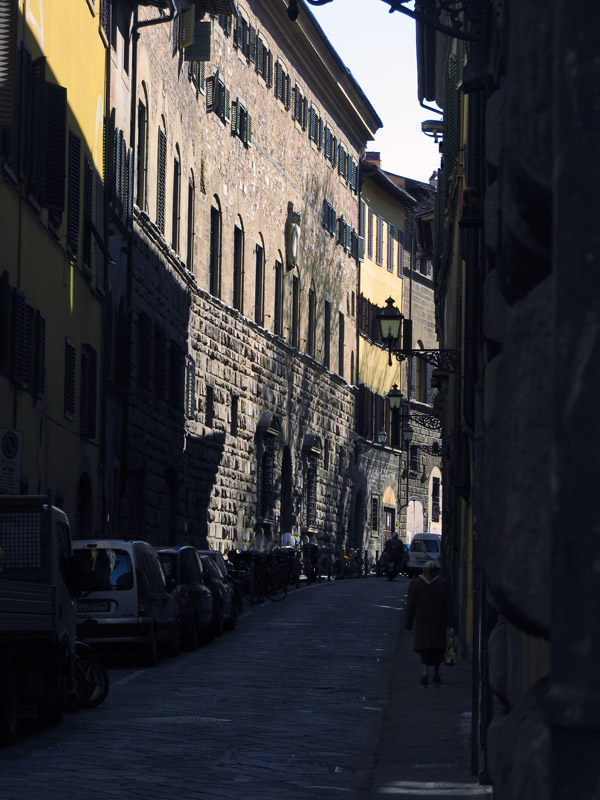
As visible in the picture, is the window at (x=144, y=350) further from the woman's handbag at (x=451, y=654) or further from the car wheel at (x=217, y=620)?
the woman's handbag at (x=451, y=654)

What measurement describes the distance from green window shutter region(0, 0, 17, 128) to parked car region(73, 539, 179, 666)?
5.19 meters

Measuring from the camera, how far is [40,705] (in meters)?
13.0

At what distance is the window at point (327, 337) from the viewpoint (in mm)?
53250

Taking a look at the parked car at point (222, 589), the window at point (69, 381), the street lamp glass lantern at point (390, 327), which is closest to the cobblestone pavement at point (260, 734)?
the parked car at point (222, 589)

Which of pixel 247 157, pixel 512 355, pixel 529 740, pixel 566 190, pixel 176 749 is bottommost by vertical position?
pixel 176 749

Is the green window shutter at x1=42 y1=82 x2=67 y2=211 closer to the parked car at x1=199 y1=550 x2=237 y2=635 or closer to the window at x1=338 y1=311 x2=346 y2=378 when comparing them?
the parked car at x1=199 y1=550 x2=237 y2=635

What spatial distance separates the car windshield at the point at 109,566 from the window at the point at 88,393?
840 centimetres

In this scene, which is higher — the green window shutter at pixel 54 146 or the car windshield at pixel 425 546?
the green window shutter at pixel 54 146

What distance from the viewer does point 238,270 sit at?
42.5m

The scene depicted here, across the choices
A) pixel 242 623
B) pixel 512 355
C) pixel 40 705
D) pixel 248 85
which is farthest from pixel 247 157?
pixel 512 355

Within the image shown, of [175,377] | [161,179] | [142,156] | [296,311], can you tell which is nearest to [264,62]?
[296,311]

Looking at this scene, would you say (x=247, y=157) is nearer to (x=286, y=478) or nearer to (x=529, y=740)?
(x=286, y=478)

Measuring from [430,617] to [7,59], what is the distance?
→ 8236 millimetres

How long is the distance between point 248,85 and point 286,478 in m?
11.9
